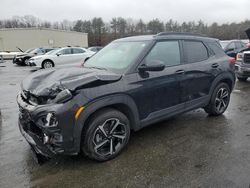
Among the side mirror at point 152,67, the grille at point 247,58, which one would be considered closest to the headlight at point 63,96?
the side mirror at point 152,67

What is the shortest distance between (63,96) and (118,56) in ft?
Answer: 5.01

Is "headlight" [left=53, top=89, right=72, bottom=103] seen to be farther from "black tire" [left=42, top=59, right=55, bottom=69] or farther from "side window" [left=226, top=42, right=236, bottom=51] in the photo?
"black tire" [left=42, top=59, right=55, bottom=69]

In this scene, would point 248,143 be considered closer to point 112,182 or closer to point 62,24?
point 112,182

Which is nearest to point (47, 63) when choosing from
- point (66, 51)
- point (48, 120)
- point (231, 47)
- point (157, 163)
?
point (66, 51)

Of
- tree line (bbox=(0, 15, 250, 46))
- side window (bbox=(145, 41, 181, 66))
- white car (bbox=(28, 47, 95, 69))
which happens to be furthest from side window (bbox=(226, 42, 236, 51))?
tree line (bbox=(0, 15, 250, 46))

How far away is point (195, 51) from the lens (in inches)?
180

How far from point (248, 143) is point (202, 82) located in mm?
1341

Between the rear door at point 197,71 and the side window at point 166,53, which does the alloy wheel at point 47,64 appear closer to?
the rear door at point 197,71

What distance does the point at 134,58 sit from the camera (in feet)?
12.2

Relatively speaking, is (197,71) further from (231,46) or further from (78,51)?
(78,51)

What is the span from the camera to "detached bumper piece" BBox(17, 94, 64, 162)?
9.56ft

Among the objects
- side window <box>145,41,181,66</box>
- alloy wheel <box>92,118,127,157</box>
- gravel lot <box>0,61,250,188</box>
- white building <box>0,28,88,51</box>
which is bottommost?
gravel lot <box>0,61,250,188</box>

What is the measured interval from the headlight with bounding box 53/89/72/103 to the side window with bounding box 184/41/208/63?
2404 millimetres

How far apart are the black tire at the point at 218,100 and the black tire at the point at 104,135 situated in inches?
90.0
